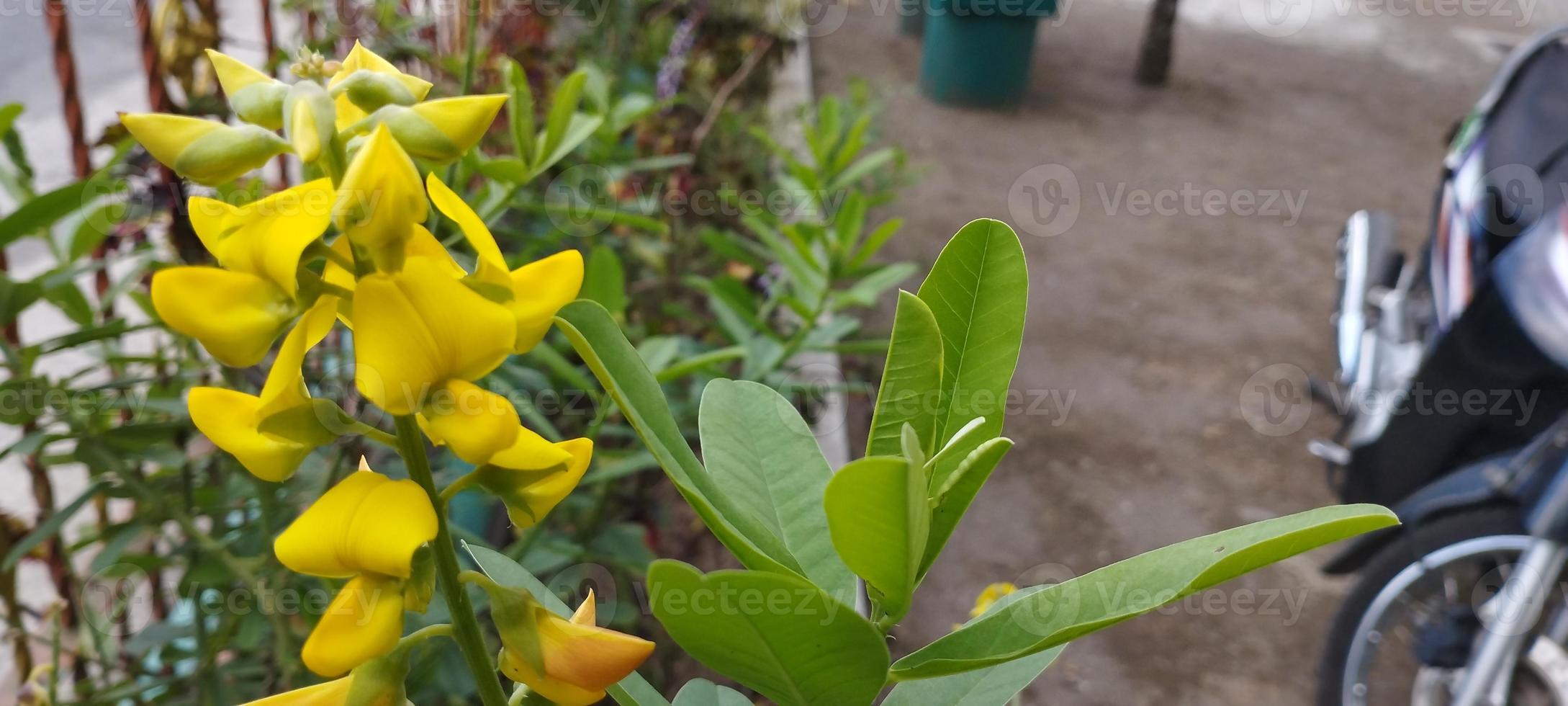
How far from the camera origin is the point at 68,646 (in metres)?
1.50

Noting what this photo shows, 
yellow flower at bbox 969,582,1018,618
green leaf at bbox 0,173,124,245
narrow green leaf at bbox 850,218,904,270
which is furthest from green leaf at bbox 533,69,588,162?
yellow flower at bbox 969,582,1018,618

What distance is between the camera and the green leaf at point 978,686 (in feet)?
1.73

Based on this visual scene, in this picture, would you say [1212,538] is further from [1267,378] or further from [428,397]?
[1267,378]

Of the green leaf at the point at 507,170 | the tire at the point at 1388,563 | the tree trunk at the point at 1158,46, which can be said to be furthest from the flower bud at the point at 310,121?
the tree trunk at the point at 1158,46

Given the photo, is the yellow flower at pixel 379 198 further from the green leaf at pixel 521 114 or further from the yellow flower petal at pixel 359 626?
the green leaf at pixel 521 114

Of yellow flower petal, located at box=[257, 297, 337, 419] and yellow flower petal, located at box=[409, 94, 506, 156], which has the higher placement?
yellow flower petal, located at box=[409, 94, 506, 156]

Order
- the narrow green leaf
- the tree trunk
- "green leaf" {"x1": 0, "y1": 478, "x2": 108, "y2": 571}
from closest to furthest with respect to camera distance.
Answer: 1. "green leaf" {"x1": 0, "y1": 478, "x2": 108, "y2": 571}
2. the narrow green leaf
3. the tree trunk

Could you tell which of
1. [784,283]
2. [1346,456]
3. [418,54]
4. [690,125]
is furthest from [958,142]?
[418,54]

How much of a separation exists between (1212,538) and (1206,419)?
3.64 m

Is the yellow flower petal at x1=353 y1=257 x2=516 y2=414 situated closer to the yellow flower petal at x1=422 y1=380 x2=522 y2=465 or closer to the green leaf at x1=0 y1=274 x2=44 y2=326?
the yellow flower petal at x1=422 y1=380 x2=522 y2=465

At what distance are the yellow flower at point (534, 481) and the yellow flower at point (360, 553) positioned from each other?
1.4 inches

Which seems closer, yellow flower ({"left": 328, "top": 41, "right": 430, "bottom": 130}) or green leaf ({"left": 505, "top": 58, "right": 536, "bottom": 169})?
yellow flower ({"left": 328, "top": 41, "right": 430, "bottom": 130})

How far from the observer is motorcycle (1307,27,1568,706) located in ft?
6.91

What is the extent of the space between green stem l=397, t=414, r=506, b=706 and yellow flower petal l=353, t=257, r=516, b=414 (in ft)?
0.06
